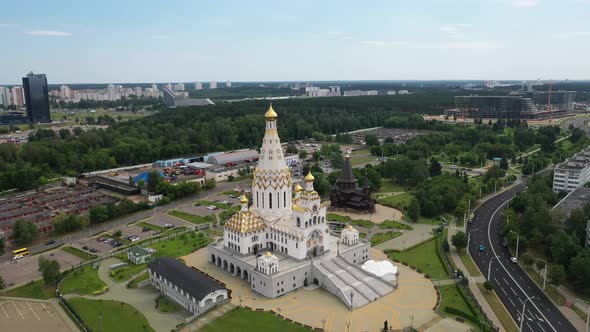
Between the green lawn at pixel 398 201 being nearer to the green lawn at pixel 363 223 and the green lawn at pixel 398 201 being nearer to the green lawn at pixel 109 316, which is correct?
the green lawn at pixel 363 223

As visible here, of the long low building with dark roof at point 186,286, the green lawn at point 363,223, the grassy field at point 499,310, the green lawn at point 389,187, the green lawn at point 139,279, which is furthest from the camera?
the green lawn at point 389,187

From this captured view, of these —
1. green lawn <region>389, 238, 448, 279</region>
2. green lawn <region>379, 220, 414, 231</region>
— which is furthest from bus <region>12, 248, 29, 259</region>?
green lawn <region>379, 220, 414, 231</region>

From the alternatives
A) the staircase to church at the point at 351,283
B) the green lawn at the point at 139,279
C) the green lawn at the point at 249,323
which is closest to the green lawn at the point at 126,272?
the green lawn at the point at 139,279

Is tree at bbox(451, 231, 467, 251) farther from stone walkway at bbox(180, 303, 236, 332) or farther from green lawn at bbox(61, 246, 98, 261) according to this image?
green lawn at bbox(61, 246, 98, 261)

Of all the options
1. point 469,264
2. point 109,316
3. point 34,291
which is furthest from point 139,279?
point 469,264

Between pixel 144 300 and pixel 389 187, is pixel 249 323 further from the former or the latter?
pixel 389 187

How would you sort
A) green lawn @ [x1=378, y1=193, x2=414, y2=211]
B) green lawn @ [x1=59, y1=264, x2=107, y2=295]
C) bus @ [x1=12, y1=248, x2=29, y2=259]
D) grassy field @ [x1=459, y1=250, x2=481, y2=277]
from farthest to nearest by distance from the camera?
green lawn @ [x1=378, y1=193, x2=414, y2=211], bus @ [x1=12, y1=248, x2=29, y2=259], grassy field @ [x1=459, y1=250, x2=481, y2=277], green lawn @ [x1=59, y1=264, x2=107, y2=295]
